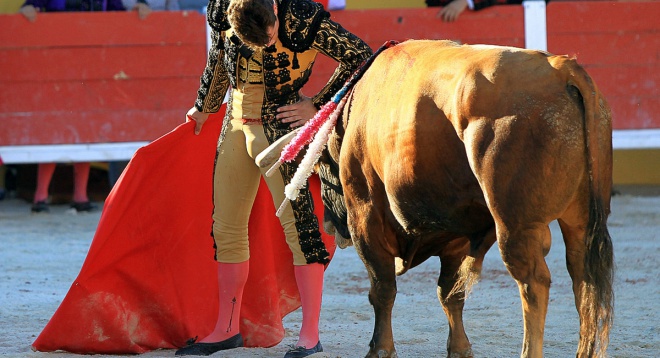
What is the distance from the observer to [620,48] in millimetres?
8125

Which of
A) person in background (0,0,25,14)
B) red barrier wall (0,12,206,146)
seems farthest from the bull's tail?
person in background (0,0,25,14)

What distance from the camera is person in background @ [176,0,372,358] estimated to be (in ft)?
11.1

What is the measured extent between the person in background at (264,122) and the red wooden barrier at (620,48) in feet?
16.5

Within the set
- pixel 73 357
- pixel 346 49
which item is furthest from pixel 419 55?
pixel 73 357

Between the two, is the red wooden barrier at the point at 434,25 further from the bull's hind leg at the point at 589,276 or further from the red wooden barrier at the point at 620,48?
the bull's hind leg at the point at 589,276

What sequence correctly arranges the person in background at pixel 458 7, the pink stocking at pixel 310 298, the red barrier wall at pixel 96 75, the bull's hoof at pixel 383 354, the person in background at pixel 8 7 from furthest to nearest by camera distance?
1. the person in background at pixel 8 7
2. the person in background at pixel 458 7
3. the red barrier wall at pixel 96 75
4. the pink stocking at pixel 310 298
5. the bull's hoof at pixel 383 354

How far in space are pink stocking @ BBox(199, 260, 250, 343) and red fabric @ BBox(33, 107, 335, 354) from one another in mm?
163

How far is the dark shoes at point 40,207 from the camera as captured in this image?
7523 mm

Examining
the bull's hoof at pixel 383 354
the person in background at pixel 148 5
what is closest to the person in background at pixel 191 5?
the person in background at pixel 148 5

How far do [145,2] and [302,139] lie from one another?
4.92m

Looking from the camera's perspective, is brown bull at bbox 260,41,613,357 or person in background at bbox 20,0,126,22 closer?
brown bull at bbox 260,41,613,357

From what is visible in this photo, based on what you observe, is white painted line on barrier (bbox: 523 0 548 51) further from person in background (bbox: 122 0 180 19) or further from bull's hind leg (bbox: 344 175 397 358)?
bull's hind leg (bbox: 344 175 397 358)

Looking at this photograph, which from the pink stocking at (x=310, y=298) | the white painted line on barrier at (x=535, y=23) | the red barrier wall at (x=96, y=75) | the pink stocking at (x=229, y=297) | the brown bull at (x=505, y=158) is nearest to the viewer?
the brown bull at (x=505, y=158)

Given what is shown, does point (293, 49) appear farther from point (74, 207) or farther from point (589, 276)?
point (74, 207)
